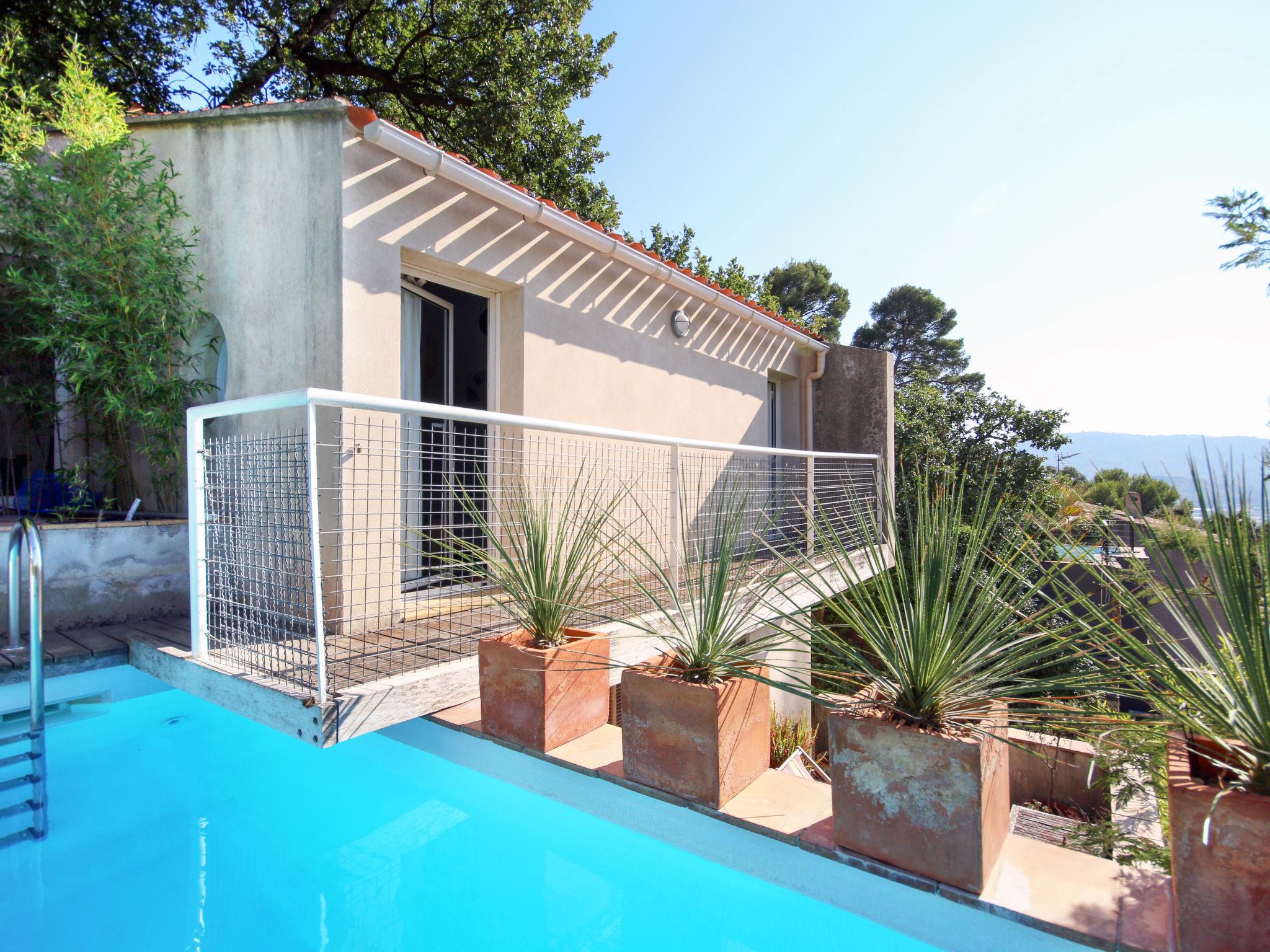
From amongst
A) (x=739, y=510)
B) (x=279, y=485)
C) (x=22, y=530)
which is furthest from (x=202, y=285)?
(x=739, y=510)

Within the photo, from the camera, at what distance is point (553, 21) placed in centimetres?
1295

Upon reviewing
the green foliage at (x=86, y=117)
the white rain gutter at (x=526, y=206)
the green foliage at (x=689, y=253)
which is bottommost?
the white rain gutter at (x=526, y=206)

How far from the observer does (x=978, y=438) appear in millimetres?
12703

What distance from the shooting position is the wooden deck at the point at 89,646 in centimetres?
350

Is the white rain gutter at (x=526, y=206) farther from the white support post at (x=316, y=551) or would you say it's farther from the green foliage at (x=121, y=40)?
the green foliage at (x=121, y=40)

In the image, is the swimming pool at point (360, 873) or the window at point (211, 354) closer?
the swimming pool at point (360, 873)

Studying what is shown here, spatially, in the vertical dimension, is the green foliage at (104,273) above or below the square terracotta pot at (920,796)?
above

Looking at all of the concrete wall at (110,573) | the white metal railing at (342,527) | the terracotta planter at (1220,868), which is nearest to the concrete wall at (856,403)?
the white metal railing at (342,527)

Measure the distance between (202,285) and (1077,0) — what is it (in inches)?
351

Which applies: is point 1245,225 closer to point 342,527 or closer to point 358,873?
point 342,527

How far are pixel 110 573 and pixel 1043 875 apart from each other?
5212mm

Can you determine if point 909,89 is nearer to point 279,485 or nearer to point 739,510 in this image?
point 739,510

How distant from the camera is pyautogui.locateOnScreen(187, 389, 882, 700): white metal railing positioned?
2.90m

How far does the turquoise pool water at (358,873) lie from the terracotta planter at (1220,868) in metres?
0.87
